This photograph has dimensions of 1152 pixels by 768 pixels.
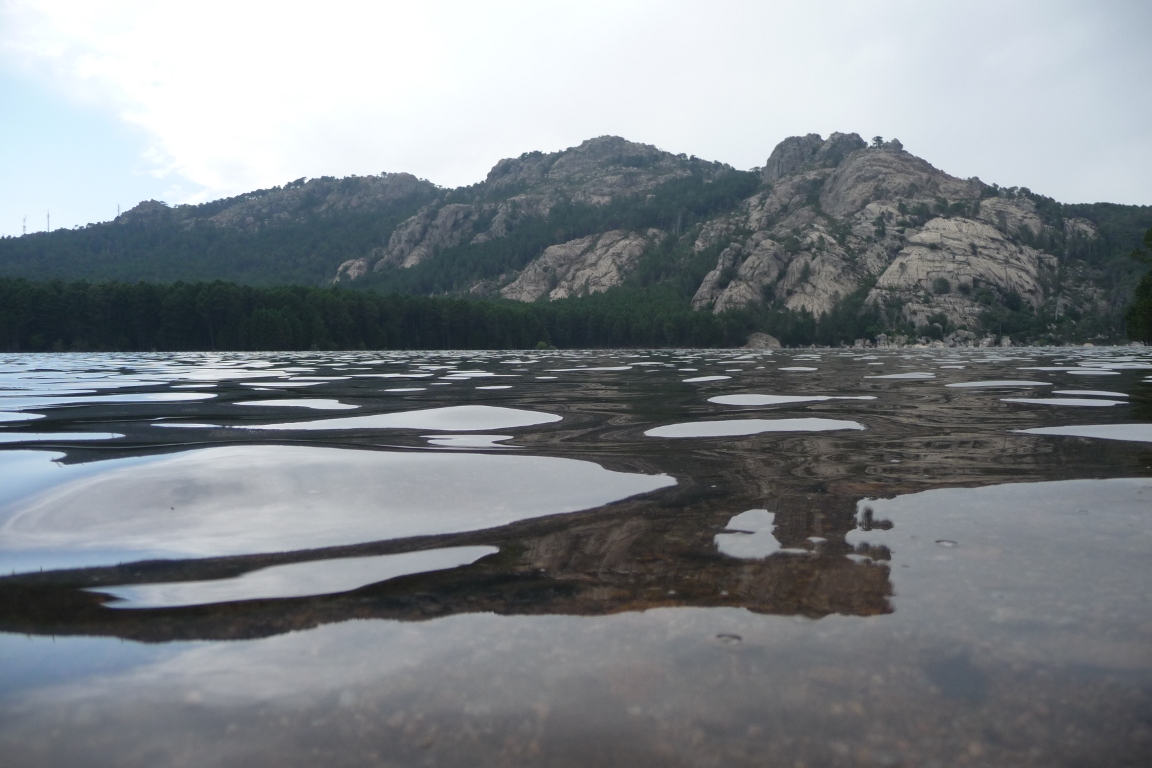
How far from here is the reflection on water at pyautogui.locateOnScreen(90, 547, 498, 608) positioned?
10.6ft

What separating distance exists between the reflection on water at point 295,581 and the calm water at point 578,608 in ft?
0.07

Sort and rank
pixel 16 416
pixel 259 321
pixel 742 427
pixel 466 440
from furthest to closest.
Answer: pixel 259 321 < pixel 16 416 < pixel 742 427 < pixel 466 440

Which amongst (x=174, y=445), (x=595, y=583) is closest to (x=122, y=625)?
(x=595, y=583)

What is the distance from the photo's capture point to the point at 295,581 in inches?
137

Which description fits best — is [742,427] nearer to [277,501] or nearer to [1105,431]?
[1105,431]

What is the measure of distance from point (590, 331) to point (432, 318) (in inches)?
1495

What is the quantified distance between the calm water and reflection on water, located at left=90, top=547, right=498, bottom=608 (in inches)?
0.9

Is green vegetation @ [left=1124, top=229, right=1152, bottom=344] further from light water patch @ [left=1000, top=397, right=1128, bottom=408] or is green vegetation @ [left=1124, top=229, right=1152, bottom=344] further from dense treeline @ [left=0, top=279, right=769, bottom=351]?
dense treeline @ [left=0, top=279, right=769, bottom=351]

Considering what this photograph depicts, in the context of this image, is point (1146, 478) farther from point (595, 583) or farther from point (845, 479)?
point (595, 583)

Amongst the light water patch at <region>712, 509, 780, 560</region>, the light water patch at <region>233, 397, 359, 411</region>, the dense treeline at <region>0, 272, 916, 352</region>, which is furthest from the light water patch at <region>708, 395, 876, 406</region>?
the dense treeline at <region>0, 272, 916, 352</region>

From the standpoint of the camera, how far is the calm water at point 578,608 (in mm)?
2029

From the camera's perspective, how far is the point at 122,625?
2875 millimetres

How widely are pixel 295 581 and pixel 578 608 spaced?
4.88 feet

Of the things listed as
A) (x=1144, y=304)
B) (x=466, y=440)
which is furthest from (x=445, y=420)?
(x=1144, y=304)
